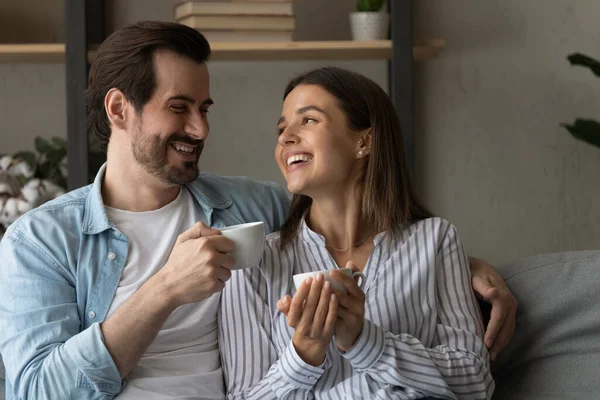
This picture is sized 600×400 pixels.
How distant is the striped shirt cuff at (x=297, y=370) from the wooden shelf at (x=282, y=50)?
1.26m

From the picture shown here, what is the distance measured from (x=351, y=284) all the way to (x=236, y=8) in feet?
4.35

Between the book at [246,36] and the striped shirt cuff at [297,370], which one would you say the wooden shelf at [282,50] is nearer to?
the book at [246,36]

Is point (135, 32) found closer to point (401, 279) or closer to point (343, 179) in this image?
point (343, 179)

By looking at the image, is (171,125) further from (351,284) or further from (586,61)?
(586,61)

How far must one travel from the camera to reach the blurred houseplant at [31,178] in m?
2.42

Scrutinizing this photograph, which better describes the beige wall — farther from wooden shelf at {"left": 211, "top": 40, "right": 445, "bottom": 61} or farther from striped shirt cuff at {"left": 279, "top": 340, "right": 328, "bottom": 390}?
striped shirt cuff at {"left": 279, "top": 340, "right": 328, "bottom": 390}

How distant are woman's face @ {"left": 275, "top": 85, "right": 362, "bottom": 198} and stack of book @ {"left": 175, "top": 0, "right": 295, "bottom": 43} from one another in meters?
0.85

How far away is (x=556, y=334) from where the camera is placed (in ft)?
5.21

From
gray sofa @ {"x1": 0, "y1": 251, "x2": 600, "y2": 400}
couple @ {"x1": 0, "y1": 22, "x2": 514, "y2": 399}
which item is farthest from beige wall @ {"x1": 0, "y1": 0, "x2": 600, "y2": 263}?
gray sofa @ {"x1": 0, "y1": 251, "x2": 600, "y2": 400}

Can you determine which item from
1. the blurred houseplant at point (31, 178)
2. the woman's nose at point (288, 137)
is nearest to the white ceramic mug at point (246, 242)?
the woman's nose at point (288, 137)

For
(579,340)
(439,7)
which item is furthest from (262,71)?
(579,340)

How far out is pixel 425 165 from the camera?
9.61 ft

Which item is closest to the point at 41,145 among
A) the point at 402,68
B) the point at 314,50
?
the point at 314,50

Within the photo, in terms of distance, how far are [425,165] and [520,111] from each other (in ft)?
1.28
